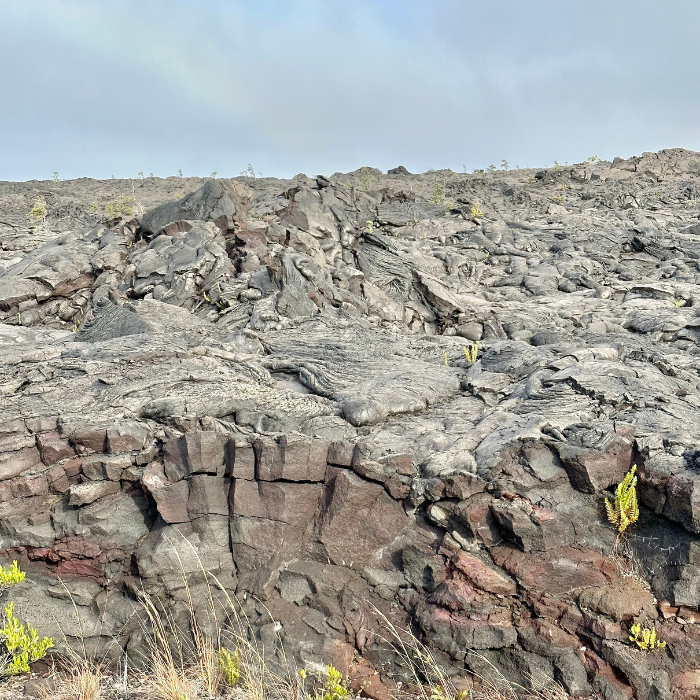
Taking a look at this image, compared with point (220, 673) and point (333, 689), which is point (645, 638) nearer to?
point (333, 689)

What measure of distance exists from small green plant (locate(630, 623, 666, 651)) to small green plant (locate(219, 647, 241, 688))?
3.51m

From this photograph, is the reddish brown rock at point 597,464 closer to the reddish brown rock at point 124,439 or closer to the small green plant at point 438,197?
the reddish brown rock at point 124,439

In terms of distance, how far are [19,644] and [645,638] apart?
5.56m

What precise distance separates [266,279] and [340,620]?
30.7 ft

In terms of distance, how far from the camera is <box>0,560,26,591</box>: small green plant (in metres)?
5.29

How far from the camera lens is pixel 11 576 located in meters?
5.32

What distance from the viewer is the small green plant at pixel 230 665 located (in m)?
4.71

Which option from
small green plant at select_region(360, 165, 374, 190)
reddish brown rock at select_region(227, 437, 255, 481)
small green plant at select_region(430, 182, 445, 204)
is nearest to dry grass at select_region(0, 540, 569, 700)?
reddish brown rock at select_region(227, 437, 255, 481)

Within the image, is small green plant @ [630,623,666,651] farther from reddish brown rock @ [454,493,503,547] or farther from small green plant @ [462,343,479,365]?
small green plant @ [462,343,479,365]

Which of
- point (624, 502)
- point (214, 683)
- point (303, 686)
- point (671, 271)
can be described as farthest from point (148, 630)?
point (671, 271)

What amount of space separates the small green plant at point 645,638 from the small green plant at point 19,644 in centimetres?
527

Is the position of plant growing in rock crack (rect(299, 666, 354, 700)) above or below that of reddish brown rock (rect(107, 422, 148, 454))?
below

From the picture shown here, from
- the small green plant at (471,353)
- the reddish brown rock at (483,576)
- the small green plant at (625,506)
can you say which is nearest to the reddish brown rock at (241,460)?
the reddish brown rock at (483,576)

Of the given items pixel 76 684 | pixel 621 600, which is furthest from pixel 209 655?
pixel 621 600
